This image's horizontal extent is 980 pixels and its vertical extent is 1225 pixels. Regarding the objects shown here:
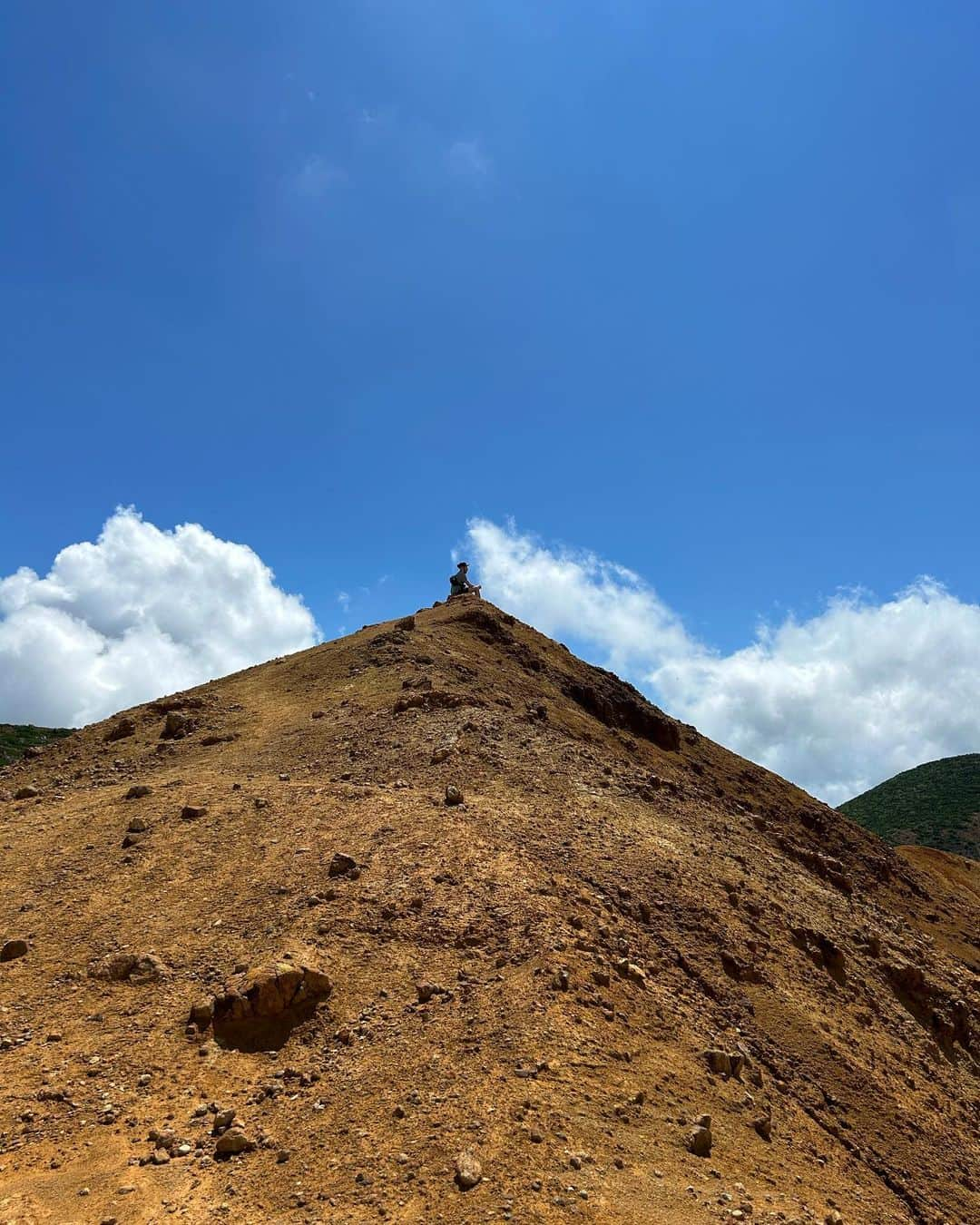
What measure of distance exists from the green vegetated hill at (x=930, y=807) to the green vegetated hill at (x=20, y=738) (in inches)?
1970

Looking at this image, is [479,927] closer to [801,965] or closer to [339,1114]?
[339,1114]

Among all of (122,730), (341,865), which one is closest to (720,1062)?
(341,865)

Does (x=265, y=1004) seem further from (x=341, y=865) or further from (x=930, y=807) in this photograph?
(x=930, y=807)

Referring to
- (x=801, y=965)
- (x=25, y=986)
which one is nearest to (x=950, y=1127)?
(x=801, y=965)

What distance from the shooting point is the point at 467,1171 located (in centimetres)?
604

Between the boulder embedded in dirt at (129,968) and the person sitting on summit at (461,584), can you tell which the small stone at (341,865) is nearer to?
the boulder embedded in dirt at (129,968)

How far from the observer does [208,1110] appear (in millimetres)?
6980

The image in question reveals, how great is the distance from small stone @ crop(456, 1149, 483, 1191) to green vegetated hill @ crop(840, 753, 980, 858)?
5370cm

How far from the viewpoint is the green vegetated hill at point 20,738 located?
1208 inches

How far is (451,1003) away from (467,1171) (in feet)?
6.80

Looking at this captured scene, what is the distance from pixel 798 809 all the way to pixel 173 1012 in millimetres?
19535

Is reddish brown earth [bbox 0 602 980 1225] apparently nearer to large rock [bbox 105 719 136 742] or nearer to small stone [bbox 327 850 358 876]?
small stone [bbox 327 850 358 876]

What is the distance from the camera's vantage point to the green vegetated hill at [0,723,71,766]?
30.7m

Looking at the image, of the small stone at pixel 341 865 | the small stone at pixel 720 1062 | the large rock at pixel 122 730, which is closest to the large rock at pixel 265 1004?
the small stone at pixel 341 865
